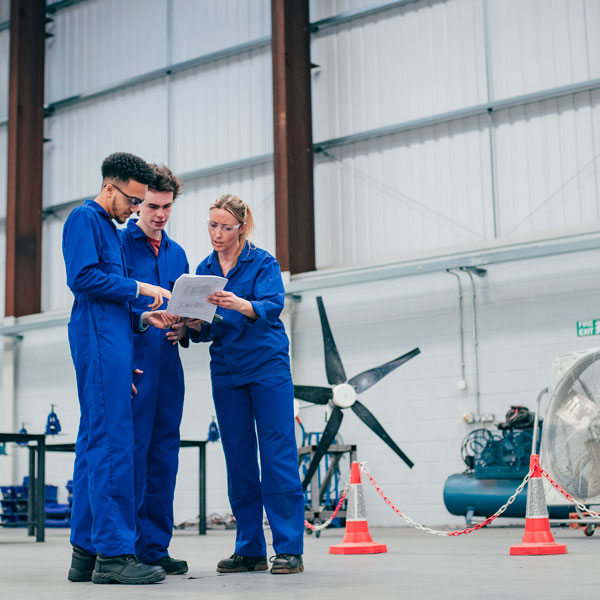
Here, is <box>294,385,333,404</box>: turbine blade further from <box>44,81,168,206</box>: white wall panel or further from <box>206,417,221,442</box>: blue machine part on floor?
<box>44,81,168,206</box>: white wall panel

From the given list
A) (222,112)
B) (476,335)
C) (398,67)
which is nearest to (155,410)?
(476,335)

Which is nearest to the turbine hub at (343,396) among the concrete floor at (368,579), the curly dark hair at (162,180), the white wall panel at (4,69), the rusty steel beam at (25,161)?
the concrete floor at (368,579)

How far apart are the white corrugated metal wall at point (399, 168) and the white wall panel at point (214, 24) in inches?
1.1

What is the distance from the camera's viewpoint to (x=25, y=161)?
1479 cm

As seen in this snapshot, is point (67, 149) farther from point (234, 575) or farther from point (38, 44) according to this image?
point (234, 575)

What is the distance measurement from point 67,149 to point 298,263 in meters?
5.13

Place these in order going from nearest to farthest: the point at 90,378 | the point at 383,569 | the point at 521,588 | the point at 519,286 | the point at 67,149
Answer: the point at 521,588 → the point at 90,378 → the point at 383,569 → the point at 519,286 → the point at 67,149

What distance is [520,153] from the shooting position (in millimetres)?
10977

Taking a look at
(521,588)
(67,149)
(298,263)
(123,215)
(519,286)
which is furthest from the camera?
(67,149)

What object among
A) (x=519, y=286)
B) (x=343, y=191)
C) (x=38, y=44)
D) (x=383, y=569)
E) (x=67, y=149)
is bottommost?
(x=383, y=569)

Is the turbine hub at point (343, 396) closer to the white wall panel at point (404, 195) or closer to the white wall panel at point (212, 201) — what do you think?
the white wall panel at point (404, 195)

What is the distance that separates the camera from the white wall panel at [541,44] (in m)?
10.7

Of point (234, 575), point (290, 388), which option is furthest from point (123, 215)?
point (234, 575)

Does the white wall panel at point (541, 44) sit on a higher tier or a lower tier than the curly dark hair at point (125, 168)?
higher
